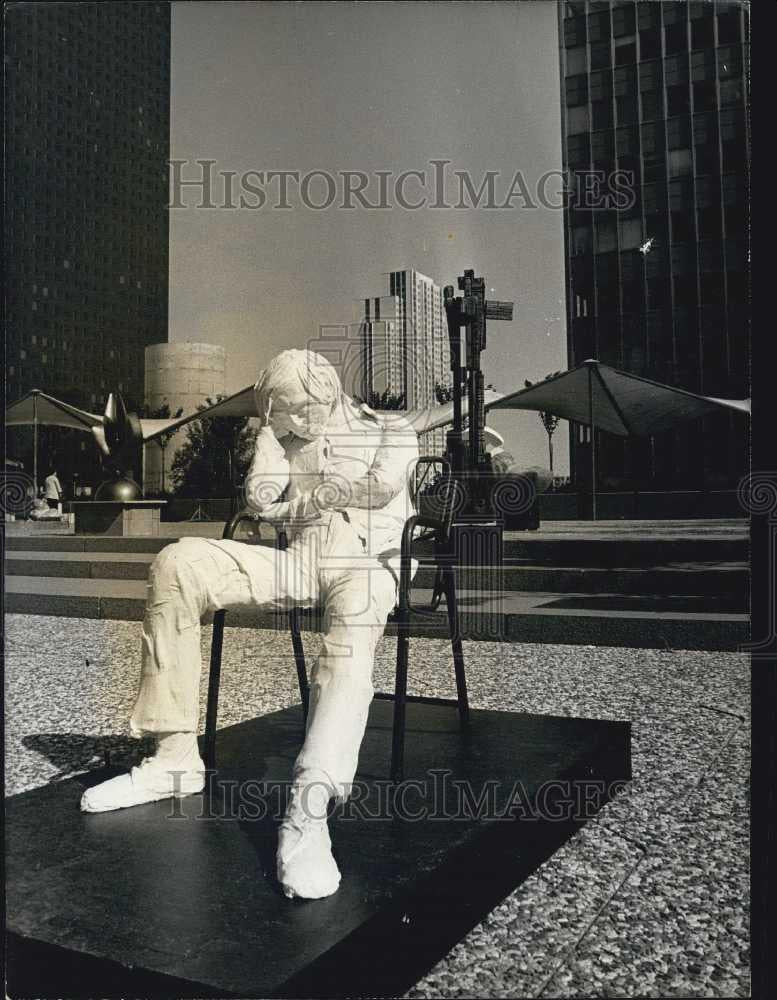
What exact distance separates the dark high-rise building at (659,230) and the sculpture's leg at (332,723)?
124cm

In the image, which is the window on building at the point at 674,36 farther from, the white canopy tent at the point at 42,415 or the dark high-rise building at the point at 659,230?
the white canopy tent at the point at 42,415

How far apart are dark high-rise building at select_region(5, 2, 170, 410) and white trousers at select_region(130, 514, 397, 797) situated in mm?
519

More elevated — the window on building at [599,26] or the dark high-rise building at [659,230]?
the window on building at [599,26]

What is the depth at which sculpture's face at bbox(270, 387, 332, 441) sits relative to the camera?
1.55 metres

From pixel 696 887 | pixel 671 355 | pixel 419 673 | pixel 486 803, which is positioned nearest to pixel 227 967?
pixel 486 803

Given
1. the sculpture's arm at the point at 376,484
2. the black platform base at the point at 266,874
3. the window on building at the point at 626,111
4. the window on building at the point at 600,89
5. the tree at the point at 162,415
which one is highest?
the window on building at the point at 626,111

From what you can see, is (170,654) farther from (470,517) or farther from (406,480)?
(470,517)

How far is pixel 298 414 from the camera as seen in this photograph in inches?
61.9

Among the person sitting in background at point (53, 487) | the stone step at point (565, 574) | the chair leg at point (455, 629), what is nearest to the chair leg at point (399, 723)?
the chair leg at point (455, 629)

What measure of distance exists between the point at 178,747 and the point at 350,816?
34 centimetres

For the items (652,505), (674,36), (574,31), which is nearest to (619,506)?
(652,505)

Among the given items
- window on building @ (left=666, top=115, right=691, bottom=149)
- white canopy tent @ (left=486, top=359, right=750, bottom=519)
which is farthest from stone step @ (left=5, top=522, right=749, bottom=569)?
window on building @ (left=666, top=115, right=691, bottom=149)

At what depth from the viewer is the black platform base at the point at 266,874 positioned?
1017mm

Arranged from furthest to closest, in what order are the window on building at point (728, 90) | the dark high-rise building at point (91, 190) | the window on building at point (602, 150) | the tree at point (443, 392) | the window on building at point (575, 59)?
1. the window on building at point (602, 150)
2. the tree at point (443, 392)
3. the window on building at point (575, 59)
4. the window on building at point (728, 90)
5. the dark high-rise building at point (91, 190)
